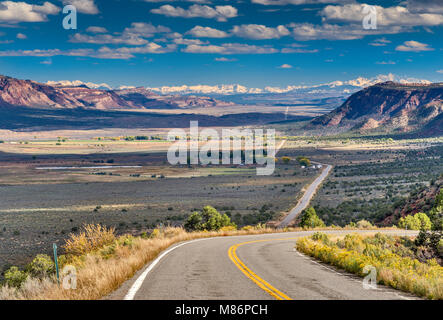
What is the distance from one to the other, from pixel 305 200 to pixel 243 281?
5258 centimetres

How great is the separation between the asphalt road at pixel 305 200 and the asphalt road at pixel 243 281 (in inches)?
1195

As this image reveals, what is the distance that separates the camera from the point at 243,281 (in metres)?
10.0

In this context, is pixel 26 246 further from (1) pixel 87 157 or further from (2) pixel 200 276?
(1) pixel 87 157

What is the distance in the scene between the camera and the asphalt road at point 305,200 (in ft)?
154

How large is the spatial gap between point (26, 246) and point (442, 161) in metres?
89.8

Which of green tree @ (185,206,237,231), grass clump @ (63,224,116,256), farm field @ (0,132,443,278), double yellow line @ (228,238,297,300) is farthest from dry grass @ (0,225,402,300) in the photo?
green tree @ (185,206,237,231)

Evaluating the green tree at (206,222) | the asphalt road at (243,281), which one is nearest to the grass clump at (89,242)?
the asphalt road at (243,281)

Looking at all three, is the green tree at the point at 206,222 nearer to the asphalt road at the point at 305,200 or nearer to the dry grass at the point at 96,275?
the asphalt road at the point at 305,200

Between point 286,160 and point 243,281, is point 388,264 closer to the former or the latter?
point 243,281

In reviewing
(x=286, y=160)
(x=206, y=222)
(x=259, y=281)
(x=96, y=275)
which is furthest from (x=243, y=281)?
(x=286, y=160)

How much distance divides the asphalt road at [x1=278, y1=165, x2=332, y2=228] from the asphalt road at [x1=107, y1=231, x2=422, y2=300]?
30.4 meters

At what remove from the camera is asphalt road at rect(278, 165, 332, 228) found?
4705cm

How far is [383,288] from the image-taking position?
958 centimetres
